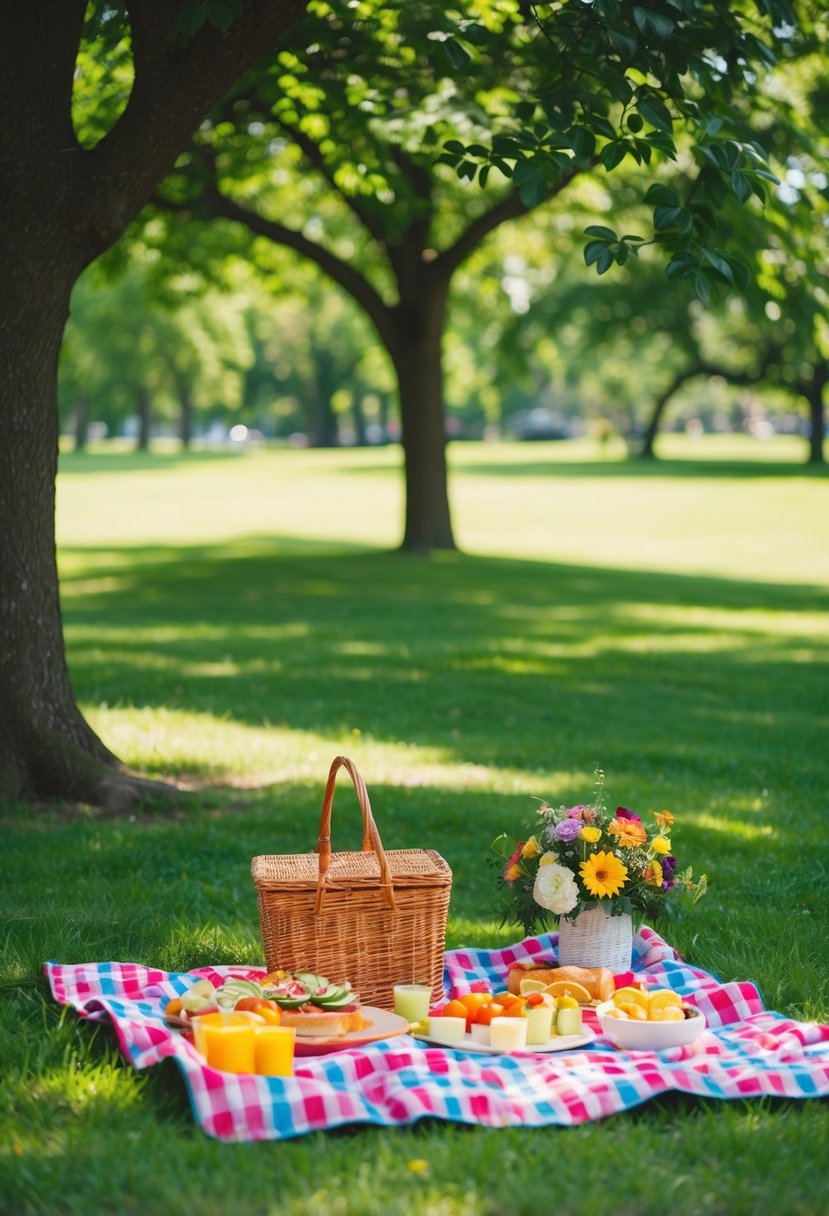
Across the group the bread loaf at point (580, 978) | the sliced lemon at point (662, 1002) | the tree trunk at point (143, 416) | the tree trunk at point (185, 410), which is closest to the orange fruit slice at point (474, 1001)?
the bread loaf at point (580, 978)

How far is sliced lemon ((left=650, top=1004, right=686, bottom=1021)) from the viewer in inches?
172

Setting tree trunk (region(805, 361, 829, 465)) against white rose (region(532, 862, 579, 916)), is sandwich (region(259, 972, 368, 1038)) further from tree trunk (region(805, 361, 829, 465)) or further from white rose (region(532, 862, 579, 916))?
tree trunk (region(805, 361, 829, 465))

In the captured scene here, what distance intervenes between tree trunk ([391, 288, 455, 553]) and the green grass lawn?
916 millimetres

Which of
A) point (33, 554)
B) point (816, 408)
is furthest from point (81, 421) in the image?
point (33, 554)

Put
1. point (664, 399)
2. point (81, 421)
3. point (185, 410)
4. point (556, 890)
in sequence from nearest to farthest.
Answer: point (556, 890), point (664, 399), point (185, 410), point (81, 421)

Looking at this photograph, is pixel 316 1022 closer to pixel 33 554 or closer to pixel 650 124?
pixel 33 554

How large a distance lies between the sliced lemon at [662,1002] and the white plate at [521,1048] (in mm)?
201

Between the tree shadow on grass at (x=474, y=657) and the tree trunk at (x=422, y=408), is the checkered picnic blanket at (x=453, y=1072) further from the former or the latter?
the tree trunk at (x=422, y=408)

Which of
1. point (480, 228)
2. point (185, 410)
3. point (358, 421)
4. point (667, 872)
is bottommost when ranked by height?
point (667, 872)

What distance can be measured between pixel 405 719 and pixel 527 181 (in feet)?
15.6

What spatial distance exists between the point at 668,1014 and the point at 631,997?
23cm

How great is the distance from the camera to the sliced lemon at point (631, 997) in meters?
4.52

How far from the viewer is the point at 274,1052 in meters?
3.94

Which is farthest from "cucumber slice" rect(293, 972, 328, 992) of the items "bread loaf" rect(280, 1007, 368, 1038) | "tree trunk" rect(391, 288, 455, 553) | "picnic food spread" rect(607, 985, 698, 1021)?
"tree trunk" rect(391, 288, 455, 553)
